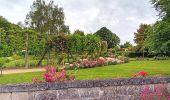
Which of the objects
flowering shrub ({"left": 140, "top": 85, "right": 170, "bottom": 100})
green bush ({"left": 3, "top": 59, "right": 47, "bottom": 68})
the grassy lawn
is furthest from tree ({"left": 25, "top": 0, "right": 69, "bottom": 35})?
flowering shrub ({"left": 140, "top": 85, "right": 170, "bottom": 100})

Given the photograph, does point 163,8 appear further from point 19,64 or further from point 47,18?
point 47,18

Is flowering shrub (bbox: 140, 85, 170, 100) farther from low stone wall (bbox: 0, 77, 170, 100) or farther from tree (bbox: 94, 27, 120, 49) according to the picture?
tree (bbox: 94, 27, 120, 49)

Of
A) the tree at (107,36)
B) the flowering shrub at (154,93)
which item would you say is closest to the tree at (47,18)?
the tree at (107,36)

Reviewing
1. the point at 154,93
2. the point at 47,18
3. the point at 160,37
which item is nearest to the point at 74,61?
the point at 160,37

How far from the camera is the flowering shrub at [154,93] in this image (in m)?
8.35

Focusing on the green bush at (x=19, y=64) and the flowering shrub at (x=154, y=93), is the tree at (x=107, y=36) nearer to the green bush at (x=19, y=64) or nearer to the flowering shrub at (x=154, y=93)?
the green bush at (x=19, y=64)

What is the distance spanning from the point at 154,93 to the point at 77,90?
1646 millimetres

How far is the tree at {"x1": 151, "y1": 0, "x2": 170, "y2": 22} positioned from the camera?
52.7 feet

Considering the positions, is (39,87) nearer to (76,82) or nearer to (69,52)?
(76,82)

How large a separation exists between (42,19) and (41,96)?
50287 millimetres

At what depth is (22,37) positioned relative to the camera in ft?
92.2

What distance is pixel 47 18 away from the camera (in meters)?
57.0

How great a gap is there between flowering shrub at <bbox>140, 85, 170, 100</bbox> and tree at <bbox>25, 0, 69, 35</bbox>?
4706 cm

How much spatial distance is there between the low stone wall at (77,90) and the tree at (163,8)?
8.36m
